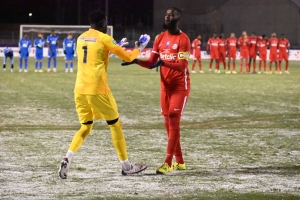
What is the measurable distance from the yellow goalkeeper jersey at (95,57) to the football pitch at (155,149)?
1.13m

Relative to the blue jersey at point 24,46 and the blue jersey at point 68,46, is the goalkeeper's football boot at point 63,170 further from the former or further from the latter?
the blue jersey at point 24,46

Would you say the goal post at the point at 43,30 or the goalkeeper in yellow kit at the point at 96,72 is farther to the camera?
the goal post at the point at 43,30

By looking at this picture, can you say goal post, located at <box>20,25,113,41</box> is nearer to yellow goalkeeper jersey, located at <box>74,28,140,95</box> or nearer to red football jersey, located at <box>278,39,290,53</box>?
red football jersey, located at <box>278,39,290,53</box>

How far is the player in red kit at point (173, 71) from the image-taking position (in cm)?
810

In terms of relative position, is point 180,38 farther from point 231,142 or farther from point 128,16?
point 128,16

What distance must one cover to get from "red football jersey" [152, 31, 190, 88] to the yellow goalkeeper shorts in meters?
0.98

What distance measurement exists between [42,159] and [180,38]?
8.77ft

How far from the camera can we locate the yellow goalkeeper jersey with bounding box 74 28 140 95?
24.5 feet

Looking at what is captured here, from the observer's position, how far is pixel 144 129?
12.3 metres

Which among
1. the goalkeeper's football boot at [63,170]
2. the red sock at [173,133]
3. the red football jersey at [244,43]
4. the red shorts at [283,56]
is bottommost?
the goalkeeper's football boot at [63,170]

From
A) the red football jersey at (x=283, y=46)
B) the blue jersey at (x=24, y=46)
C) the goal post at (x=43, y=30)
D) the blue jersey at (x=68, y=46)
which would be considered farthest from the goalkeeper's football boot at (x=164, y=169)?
the goal post at (x=43, y=30)

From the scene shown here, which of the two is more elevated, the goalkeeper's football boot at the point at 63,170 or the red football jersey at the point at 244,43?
the red football jersey at the point at 244,43

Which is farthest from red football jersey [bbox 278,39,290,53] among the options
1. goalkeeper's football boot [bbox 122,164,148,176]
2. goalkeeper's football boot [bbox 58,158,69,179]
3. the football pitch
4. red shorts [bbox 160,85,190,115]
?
goalkeeper's football boot [bbox 58,158,69,179]

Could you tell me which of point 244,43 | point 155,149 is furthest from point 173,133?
point 244,43
